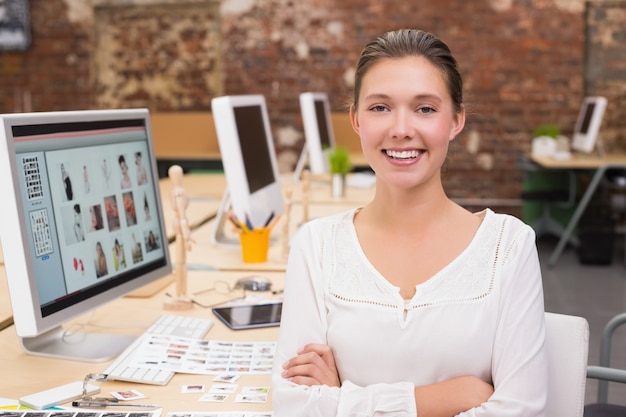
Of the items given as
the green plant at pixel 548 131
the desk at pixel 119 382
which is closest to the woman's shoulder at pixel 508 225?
the desk at pixel 119 382

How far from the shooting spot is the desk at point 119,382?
1.36 meters

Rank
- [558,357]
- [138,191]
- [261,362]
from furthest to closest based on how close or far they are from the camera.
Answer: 1. [138,191]
2. [261,362]
3. [558,357]

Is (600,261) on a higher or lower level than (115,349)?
lower

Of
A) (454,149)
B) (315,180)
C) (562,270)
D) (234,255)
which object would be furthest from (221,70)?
(454,149)

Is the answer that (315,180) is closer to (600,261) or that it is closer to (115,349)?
(600,261)

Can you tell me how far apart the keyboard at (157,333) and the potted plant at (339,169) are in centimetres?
234

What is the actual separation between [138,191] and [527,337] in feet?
3.25

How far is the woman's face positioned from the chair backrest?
388 mm

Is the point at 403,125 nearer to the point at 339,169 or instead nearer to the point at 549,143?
the point at 339,169

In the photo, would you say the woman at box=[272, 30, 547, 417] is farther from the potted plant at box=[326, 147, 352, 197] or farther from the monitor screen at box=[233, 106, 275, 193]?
the potted plant at box=[326, 147, 352, 197]

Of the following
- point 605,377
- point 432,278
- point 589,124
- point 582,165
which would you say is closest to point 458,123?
point 432,278

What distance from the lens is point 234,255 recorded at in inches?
104

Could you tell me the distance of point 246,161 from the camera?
8.18 feet

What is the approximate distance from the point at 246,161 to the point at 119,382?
1.17 meters
